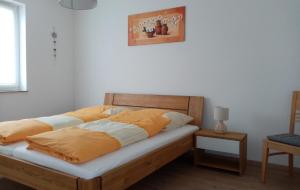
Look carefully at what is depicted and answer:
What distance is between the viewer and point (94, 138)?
1887 mm

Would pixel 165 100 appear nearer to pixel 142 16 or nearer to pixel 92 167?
pixel 142 16

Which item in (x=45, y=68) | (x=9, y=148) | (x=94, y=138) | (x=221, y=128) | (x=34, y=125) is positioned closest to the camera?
(x=94, y=138)

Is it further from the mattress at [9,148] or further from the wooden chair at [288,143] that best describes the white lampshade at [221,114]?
the mattress at [9,148]

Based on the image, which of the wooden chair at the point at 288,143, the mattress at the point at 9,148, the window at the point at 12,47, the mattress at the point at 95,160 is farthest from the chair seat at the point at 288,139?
the window at the point at 12,47

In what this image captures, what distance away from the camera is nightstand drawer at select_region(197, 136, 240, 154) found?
2.62 m

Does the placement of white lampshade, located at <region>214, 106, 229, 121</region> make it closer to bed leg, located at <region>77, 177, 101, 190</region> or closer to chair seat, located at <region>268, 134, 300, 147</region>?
chair seat, located at <region>268, 134, 300, 147</region>

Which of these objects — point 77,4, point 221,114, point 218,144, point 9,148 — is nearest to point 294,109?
point 221,114

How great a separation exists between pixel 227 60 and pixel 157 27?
1.06 m

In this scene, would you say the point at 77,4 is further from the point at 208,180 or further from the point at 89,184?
the point at 208,180

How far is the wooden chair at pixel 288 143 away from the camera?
2195 mm

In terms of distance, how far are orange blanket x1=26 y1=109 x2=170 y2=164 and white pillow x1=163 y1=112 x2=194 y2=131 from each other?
4.7 inches

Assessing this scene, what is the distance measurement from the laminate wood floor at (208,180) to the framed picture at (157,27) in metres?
1.66

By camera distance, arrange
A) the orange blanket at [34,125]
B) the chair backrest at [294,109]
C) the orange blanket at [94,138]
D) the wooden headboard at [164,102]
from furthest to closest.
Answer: the wooden headboard at [164,102]
the chair backrest at [294,109]
the orange blanket at [34,125]
the orange blanket at [94,138]

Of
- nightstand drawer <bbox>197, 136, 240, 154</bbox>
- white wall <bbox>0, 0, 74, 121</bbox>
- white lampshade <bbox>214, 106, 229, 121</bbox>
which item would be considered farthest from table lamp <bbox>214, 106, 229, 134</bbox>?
white wall <bbox>0, 0, 74, 121</bbox>
